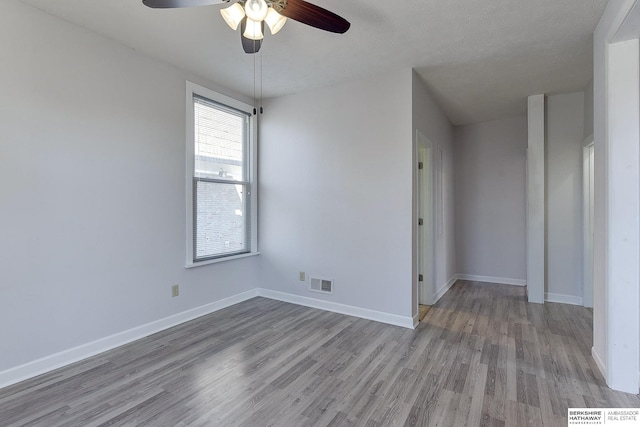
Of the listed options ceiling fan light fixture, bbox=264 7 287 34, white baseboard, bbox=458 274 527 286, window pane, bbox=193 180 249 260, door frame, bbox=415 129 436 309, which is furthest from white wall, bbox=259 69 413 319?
white baseboard, bbox=458 274 527 286

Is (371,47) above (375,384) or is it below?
above

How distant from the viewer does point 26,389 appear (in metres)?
2.14

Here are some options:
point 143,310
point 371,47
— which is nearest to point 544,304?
point 371,47

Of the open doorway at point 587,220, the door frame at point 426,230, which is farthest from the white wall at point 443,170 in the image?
the open doorway at point 587,220

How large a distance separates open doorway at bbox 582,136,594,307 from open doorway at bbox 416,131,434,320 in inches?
70.1

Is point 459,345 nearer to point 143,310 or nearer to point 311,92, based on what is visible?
point 143,310

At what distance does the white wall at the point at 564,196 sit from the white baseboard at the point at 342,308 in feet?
7.55

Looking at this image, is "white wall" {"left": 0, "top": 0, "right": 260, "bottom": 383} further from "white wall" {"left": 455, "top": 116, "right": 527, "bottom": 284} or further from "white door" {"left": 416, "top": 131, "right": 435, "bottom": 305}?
"white wall" {"left": 455, "top": 116, "right": 527, "bottom": 284}

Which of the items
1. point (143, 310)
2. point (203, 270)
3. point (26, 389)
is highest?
point (203, 270)

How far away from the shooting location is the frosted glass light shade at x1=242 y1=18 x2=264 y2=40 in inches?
74.4

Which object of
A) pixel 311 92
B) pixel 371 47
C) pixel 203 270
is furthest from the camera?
pixel 311 92

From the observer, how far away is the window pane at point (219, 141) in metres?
3.57

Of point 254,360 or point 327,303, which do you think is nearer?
point 254,360

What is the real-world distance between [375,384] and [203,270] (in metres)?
2.27
